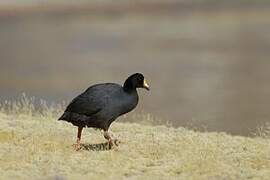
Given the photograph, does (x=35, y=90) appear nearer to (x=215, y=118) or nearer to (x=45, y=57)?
(x=215, y=118)

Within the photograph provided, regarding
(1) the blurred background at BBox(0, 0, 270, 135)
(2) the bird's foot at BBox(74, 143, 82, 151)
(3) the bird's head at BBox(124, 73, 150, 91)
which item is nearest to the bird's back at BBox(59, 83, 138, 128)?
(3) the bird's head at BBox(124, 73, 150, 91)

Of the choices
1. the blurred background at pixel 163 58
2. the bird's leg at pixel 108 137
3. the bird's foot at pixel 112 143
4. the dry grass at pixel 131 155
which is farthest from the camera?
the blurred background at pixel 163 58

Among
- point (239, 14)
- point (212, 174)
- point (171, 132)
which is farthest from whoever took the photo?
point (239, 14)

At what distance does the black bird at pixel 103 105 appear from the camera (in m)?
13.1

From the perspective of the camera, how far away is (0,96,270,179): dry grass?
11.5m

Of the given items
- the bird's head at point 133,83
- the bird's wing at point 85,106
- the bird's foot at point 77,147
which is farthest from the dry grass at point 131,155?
the bird's head at point 133,83

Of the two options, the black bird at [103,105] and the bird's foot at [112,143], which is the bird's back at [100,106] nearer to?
the black bird at [103,105]

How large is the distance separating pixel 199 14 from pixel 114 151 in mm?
65383

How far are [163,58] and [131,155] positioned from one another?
31.1 m

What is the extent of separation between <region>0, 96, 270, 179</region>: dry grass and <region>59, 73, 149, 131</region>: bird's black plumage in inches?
19.8

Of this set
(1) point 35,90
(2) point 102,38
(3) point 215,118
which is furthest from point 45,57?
(3) point 215,118

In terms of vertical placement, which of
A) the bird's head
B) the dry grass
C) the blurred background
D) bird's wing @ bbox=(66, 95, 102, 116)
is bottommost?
the dry grass

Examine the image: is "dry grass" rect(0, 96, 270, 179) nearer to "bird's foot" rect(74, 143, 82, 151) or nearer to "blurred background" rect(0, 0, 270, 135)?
"bird's foot" rect(74, 143, 82, 151)

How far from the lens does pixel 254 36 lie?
2130 inches
